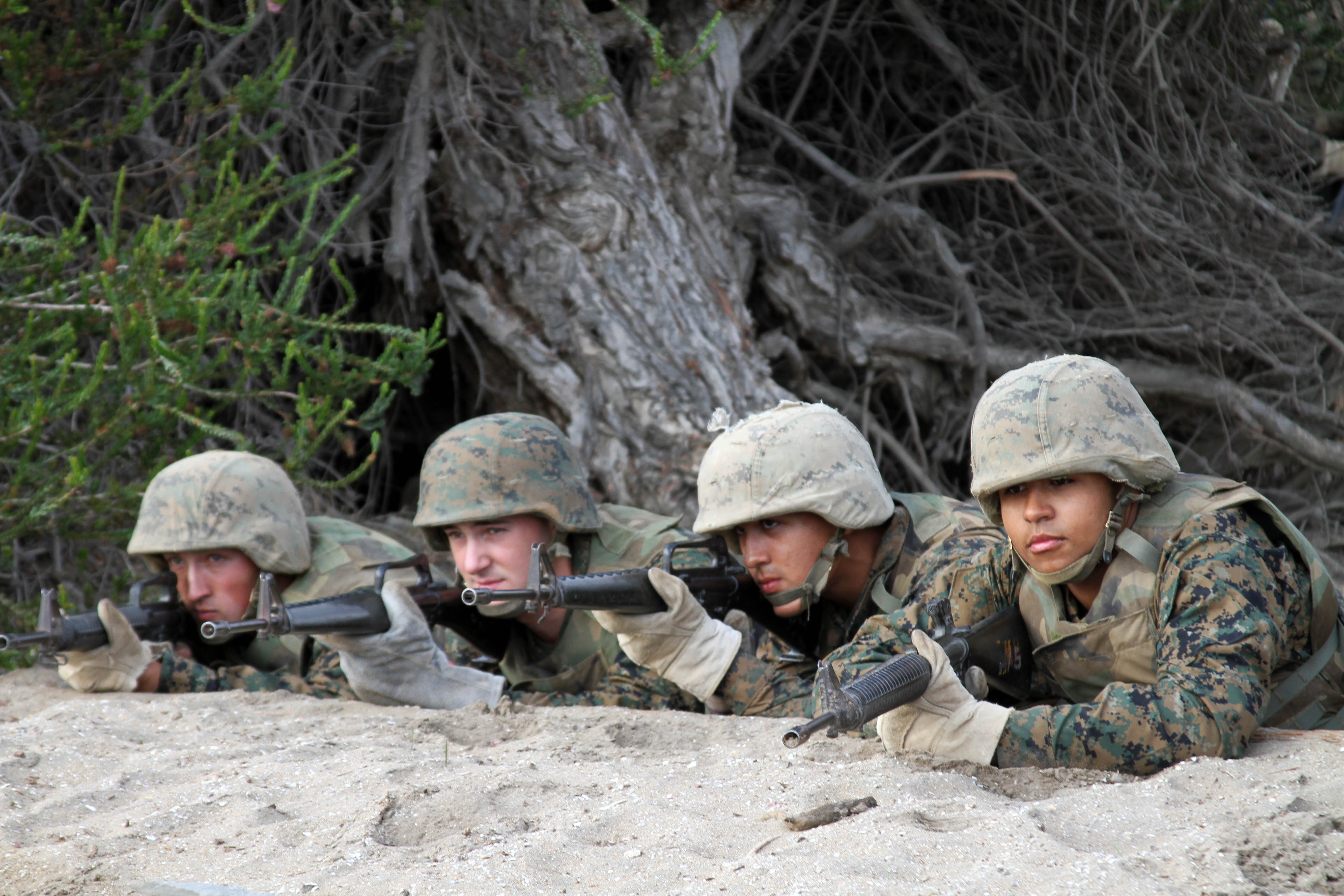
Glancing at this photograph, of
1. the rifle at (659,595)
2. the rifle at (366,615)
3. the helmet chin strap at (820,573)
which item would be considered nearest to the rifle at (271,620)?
the rifle at (366,615)

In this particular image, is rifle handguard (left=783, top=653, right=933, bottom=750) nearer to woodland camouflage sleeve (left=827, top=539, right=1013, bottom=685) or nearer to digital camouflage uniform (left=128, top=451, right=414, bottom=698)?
woodland camouflage sleeve (left=827, top=539, right=1013, bottom=685)

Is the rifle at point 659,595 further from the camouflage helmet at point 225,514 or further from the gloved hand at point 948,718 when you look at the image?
the camouflage helmet at point 225,514

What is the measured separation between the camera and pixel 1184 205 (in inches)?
306

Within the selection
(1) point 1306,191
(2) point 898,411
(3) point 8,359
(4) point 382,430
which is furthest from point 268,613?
(1) point 1306,191

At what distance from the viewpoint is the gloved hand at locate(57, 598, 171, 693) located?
4496mm

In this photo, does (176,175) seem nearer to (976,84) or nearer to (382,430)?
(382,430)

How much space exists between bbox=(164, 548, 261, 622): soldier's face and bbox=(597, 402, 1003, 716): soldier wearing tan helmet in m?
1.86

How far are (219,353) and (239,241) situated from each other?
0.47 metres

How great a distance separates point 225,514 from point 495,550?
3.93ft

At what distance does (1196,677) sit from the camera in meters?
2.58

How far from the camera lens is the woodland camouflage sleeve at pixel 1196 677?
8.39ft

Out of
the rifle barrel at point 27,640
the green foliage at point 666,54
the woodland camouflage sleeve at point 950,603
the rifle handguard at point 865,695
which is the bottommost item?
the rifle barrel at point 27,640

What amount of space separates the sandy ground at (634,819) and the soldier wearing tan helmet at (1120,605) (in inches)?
3.4

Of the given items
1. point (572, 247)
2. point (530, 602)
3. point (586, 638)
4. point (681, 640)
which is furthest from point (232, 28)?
point (681, 640)
